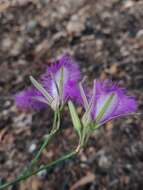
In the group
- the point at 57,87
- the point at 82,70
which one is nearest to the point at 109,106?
the point at 57,87

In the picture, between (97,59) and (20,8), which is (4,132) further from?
(20,8)

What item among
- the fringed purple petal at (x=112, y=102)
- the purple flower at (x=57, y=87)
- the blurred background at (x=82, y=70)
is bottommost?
the blurred background at (x=82, y=70)

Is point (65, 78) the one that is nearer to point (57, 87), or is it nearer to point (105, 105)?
point (57, 87)

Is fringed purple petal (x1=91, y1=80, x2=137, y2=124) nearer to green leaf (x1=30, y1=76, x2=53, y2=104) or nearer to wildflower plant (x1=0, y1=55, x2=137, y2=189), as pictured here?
wildflower plant (x1=0, y1=55, x2=137, y2=189)

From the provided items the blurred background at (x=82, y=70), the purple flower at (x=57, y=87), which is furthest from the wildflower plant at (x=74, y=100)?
the blurred background at (x=82, y=70)

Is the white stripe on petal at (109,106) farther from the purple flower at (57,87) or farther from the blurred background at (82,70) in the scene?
the blurred background at (82,70)

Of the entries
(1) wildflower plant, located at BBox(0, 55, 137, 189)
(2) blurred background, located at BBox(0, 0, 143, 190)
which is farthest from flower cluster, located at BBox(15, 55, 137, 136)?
(2) blurred background, located at BBox(0, 0, 143, 190)
